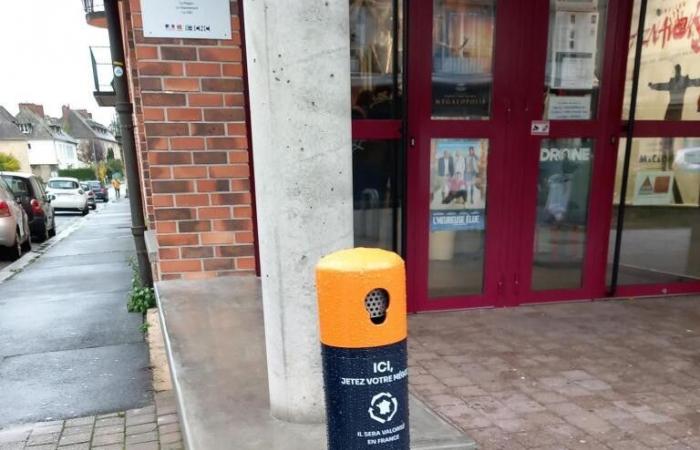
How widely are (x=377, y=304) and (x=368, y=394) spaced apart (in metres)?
0.26

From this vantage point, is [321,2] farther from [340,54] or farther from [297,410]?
[297,410]

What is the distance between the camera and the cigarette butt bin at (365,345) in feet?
4.56

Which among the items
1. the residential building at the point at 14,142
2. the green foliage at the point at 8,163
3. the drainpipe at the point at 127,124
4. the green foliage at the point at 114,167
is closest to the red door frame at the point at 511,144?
the drainpipe at the point at 127,124

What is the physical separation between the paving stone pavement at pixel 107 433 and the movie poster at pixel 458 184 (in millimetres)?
2608

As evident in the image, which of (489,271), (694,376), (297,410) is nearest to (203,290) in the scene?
(297,410)

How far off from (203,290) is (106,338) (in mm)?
1513

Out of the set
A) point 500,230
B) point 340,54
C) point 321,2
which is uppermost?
point 321,2

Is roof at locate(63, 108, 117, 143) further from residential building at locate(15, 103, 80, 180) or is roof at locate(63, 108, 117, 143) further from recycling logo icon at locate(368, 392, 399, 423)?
recycling logo icon at locate(368, 392, 399, 423)

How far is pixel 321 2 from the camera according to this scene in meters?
1.81

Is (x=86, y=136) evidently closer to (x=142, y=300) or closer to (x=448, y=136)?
(x=142, y=300)

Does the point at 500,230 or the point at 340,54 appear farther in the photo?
the point at 500,230

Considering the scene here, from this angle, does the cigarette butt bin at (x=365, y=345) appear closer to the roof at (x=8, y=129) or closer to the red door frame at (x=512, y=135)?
the red door frame at (x=512, y=135)

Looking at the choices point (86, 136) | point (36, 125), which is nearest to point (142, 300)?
point (36, 125)

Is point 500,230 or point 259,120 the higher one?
point 259,120
